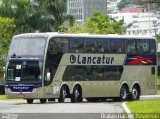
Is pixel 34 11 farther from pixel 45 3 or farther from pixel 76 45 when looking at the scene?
pixel 76 45

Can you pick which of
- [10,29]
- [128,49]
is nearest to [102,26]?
[10,29]

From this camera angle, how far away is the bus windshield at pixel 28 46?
39688 millimetres

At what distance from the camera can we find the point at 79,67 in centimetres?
4159

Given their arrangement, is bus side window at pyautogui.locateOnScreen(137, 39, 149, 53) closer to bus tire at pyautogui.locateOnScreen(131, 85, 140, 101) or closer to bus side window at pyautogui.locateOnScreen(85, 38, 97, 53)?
bus tire at pyautogui.locateOnScreen(131, 85, 140, 101)

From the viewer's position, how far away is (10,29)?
259 ft

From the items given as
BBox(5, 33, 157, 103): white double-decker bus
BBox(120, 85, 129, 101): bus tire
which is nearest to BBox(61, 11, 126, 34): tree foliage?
BBox(5, 33, 157, 103): white double-decker bus

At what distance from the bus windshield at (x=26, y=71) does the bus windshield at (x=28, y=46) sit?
0.47 metres

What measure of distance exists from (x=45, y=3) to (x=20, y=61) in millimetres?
47741

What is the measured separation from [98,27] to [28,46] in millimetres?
47788

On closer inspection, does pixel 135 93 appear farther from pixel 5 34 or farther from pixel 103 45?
pixel 5 34

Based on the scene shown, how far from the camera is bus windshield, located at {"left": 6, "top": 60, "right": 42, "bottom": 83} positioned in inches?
1564

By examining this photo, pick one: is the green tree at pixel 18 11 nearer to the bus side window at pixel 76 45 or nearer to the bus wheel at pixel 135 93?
the bus wheel at pixel 135 93

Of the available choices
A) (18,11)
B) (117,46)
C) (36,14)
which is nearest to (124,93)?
(117,46)

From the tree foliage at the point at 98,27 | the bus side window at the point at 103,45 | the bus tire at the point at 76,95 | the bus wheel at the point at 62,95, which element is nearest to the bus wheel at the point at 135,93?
the bus side window at the point at 103,45
